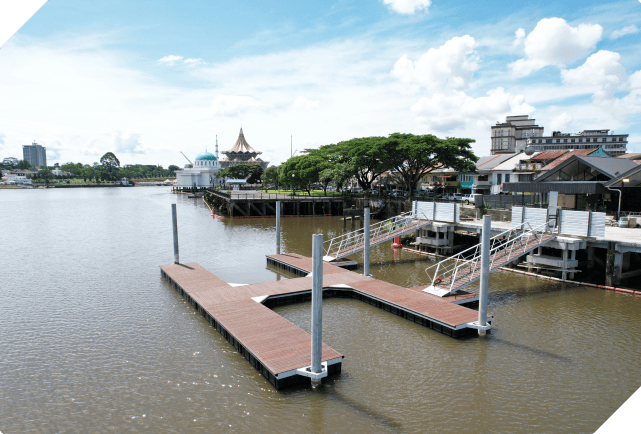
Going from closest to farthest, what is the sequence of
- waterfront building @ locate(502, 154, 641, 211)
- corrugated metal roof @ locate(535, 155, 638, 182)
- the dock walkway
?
the dock walkway
waterfront building @ locate(502, 154, 641, 211)
corrugated metal roof @ locate(535, 155, 638, 182)

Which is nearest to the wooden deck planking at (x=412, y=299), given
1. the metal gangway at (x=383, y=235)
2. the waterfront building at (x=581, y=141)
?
the metal gangway at (x=383, y=235)

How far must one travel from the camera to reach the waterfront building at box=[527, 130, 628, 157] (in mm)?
95500

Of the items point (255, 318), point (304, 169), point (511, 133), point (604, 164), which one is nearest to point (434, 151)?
point (604, 164)

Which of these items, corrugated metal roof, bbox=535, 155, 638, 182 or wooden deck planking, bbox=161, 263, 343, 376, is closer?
wooden deck planking, bbox=161, 263, 343, 376

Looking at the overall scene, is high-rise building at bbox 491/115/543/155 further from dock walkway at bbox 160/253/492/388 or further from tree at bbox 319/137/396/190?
dock walkway at bbox 160/253/492/388

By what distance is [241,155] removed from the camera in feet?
587

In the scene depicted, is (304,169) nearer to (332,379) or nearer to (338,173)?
(338,173)

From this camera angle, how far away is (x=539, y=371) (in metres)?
12.0

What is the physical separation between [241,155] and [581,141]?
12662 centimetres

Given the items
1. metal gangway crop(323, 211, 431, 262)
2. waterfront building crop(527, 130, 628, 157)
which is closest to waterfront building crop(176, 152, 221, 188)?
waterfront building crop(527, 130, 628, 157)

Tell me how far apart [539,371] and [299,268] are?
46.1 ft

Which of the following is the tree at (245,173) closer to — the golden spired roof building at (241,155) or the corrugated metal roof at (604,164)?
the golden spired roof building at (241,155)

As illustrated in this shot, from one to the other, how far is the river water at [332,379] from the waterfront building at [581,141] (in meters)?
88.9

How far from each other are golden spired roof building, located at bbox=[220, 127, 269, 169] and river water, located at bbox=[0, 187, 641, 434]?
159m
